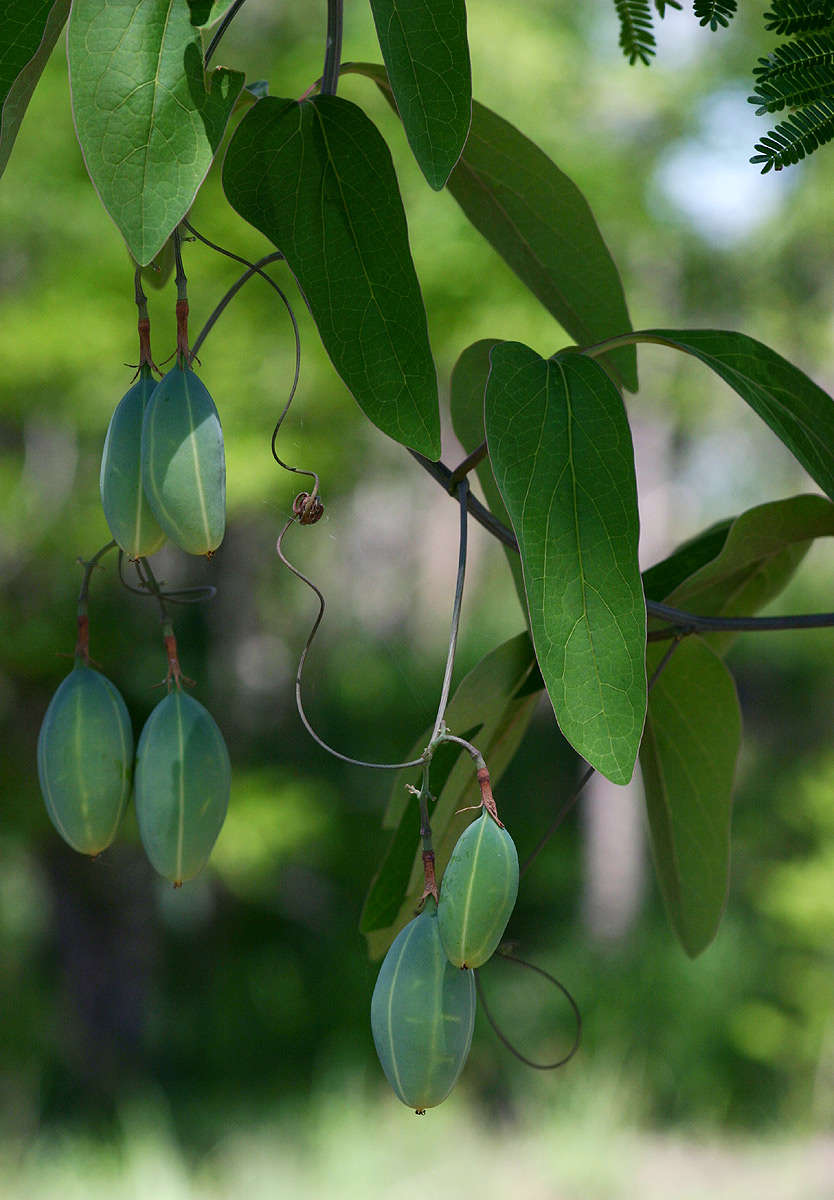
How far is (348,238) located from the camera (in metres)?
0.34

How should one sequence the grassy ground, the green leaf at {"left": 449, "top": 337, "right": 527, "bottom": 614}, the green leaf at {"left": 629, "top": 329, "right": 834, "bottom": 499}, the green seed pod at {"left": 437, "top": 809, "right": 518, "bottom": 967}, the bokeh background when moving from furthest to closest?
the grassy ground
the bokeh background
the green leaf at {"left": 449, "top": 337, "right": 527, "bottom": 614}
the green leaf at {"left": 629, "top": 329, "right": 834, "bottom": 499}
the green seed pod at {"left": 437, "top": 809, "right": 518, "bottom": 967}

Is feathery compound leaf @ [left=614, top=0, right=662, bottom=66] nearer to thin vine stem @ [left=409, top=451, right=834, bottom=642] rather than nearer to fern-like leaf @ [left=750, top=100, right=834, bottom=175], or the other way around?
fern-like leaf @ [left=750, top=100, right=834, bottom=175]

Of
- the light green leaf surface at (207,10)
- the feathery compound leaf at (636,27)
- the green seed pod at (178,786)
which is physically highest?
the feathery compound leaf at (636,27)

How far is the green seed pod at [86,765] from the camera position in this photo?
0.33 metres

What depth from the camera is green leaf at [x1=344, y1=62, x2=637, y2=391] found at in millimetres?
458

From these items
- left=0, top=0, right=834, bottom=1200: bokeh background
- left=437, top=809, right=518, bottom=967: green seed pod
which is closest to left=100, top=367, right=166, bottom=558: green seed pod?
left=437, top=809, right=518, bottom=967: green seed pod

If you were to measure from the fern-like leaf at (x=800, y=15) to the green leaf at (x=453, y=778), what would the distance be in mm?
215

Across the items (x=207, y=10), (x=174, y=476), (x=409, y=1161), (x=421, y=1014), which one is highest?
(x=207, y=10)

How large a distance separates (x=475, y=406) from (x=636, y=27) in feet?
0.49

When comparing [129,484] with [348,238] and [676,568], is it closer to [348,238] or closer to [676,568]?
[348,238]

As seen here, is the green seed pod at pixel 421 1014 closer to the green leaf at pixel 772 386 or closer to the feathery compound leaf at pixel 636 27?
the green leaf at pixel 772 386

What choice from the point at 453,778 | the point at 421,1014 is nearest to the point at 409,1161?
the point at 453,778

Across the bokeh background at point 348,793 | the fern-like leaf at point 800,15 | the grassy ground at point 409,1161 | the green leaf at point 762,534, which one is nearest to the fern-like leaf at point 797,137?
the fern-like leaf at point 800,15

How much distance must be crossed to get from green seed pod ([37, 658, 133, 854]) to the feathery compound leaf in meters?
0.28
